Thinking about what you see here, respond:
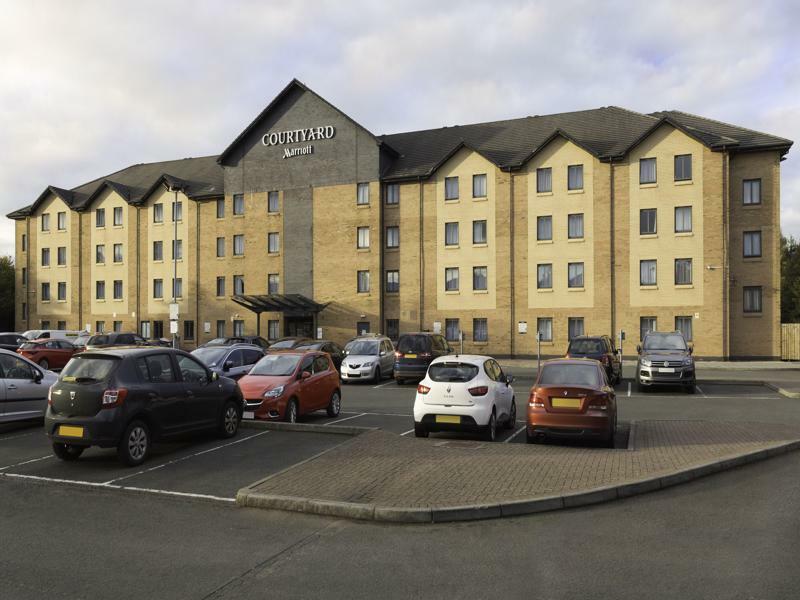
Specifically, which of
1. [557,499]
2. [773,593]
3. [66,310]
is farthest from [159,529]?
[66,310]

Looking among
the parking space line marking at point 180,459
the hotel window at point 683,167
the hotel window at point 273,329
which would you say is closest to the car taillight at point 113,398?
the parking space line marking at point 180,459

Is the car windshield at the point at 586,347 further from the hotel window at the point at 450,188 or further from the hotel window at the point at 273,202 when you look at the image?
the hotel window at the point at 273,202

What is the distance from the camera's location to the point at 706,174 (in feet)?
121

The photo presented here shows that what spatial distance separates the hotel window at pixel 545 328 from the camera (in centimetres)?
3977

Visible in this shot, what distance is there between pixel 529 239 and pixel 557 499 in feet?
112

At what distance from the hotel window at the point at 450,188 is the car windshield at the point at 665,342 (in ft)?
71.2

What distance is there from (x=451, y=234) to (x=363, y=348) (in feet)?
58.9

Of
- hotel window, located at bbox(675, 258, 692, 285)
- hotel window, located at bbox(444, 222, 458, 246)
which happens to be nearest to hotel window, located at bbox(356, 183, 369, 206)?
hotel window, located at bbox(444, 222, 458, 246)

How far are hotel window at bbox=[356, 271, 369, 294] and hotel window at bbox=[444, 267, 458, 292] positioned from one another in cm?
530

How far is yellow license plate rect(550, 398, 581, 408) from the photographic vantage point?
439 inches

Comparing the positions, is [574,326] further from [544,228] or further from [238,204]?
[238,204]

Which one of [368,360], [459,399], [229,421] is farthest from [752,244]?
[229,421]

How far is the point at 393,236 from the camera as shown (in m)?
43.8

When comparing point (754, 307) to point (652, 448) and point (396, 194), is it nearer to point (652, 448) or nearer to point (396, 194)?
point (396, 194)
